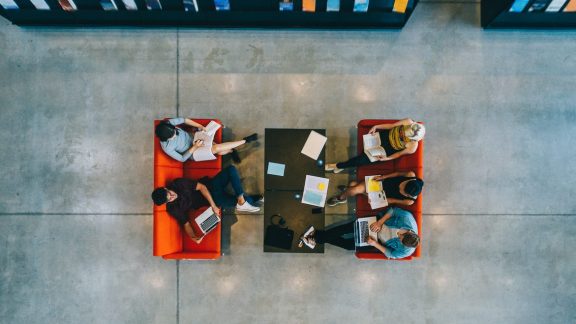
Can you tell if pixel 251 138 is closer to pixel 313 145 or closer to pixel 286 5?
pixel 313 145

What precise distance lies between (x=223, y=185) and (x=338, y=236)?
1437mm

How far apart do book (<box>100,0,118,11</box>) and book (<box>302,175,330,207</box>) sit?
3.05 metres

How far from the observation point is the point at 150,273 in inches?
169

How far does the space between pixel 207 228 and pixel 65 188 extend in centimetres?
203

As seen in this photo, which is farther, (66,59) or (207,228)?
(66,59)

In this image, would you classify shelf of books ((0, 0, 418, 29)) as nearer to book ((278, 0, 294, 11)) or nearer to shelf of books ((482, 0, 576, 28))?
book ((278, 0, 294, 11))

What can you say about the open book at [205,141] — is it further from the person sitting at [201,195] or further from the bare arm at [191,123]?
the person sitting at [201,195]

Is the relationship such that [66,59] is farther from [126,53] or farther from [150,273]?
[150,273]

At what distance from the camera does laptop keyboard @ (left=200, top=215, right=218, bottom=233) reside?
3803mm

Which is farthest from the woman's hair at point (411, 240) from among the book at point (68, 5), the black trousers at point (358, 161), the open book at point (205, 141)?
the book at point (68, 5)

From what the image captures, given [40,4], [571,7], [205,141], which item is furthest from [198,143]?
[571,7]

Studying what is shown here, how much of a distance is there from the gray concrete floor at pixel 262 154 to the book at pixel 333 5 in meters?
0.35

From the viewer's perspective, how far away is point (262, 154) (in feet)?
14.4

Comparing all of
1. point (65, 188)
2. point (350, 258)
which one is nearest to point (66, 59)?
point (65, 188)
